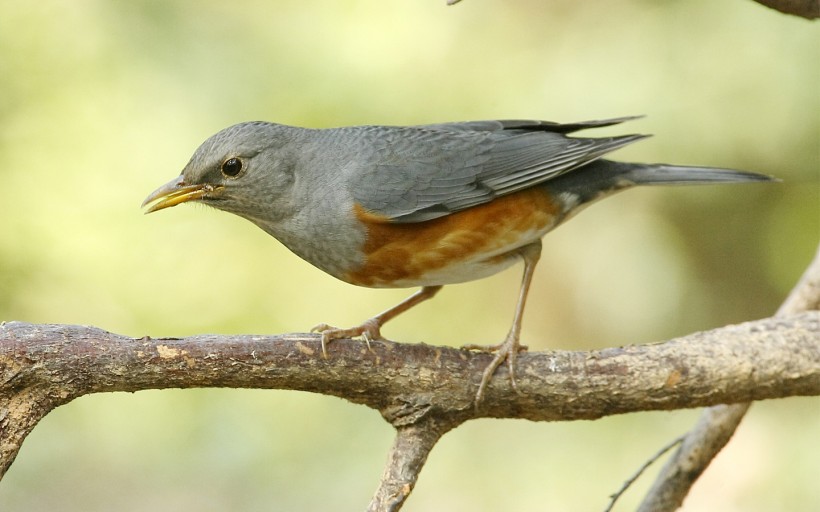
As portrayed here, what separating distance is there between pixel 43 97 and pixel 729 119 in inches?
204

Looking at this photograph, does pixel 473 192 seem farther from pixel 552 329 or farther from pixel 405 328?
pixel 552 329

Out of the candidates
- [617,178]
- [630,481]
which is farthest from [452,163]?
→ [630,481]

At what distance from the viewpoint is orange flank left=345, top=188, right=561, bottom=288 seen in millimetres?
4270

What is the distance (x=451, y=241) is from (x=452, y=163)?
0.52 meters

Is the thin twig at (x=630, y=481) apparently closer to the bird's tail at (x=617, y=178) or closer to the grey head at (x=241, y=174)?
the bird's tail at (x=617, y=178)

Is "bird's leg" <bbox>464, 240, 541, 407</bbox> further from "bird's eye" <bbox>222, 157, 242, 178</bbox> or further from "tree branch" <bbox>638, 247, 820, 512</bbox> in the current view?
"bird's eye" <bbox>222, 157, 242, 178</bbox>

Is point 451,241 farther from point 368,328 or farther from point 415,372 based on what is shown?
point 415,372

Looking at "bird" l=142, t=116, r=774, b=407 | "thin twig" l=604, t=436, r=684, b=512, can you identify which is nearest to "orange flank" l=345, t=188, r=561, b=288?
"bird" l=142, t=116, r=774, b=407

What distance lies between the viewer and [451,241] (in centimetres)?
438

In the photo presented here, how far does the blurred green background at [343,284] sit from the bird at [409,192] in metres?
2.21

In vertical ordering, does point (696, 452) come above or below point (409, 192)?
below

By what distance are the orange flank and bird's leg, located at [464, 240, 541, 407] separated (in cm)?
10

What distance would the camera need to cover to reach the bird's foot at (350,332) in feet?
12.4

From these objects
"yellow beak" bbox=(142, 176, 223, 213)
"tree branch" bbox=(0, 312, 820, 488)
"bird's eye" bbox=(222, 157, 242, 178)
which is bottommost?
"tree branch" bbox=(0, 312, 820, 488)
